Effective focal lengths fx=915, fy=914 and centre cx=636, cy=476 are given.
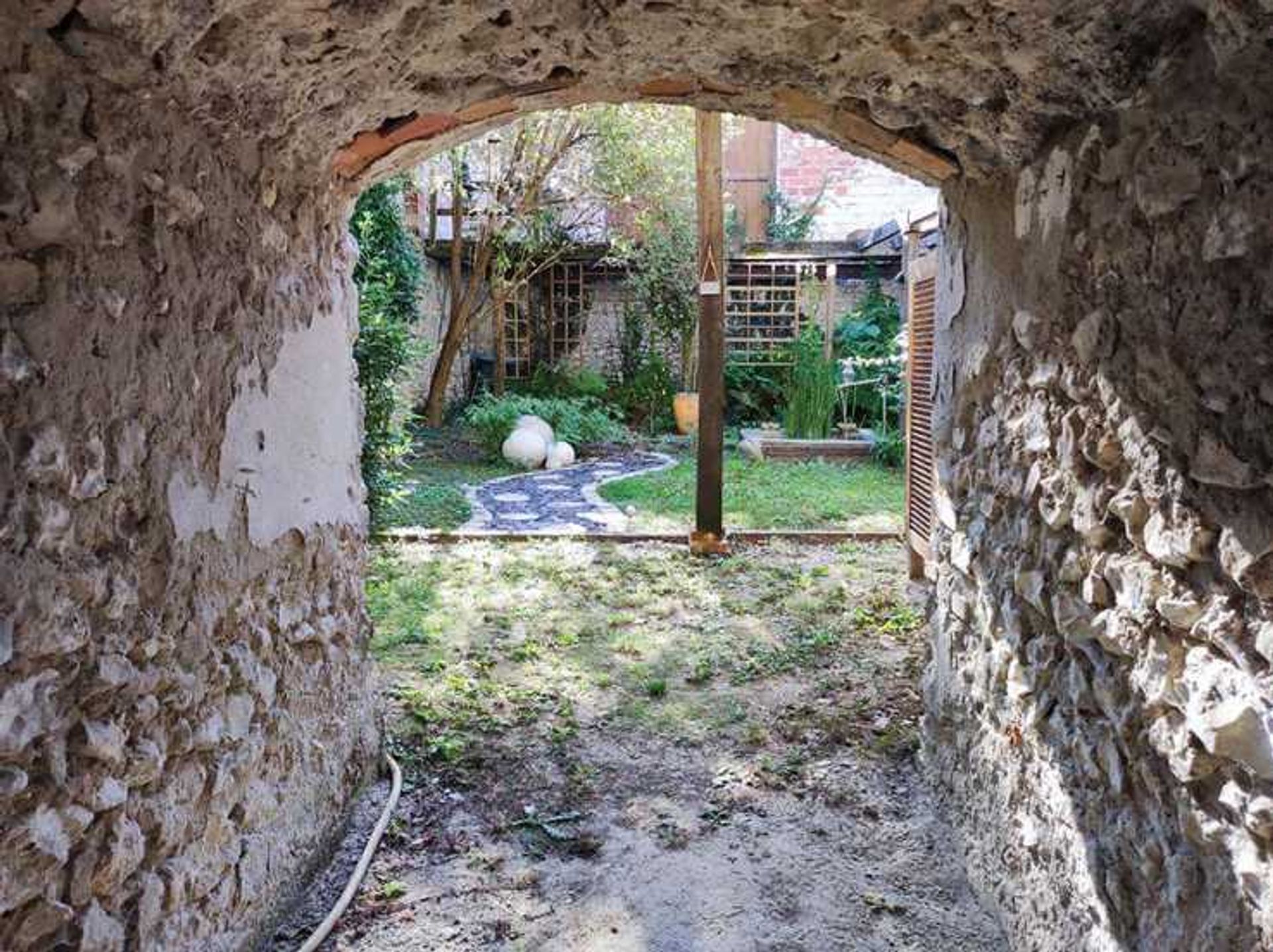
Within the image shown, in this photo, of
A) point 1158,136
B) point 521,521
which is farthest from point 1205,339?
point 521,521

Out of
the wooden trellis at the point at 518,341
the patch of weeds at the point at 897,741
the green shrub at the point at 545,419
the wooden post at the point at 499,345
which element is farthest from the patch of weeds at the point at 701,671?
the wooden trellis at the point at 518,341

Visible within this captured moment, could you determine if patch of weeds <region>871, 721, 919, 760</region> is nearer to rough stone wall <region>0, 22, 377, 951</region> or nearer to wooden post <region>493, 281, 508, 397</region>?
rough stone wall <region>0, 22, 377, 951</region>

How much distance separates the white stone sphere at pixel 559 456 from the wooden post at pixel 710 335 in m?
3.09

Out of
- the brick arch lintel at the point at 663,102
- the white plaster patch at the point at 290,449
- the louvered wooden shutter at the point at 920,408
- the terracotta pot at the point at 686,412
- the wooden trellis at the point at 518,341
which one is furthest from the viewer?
the wooden trellis at the point at 518,341

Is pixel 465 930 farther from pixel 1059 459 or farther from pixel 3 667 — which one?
pixel 1059 459

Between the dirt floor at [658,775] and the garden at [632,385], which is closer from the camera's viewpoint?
the dirt floor at [658,775]

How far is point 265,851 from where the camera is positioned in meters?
1.77

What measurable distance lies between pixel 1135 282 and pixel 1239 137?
28cm

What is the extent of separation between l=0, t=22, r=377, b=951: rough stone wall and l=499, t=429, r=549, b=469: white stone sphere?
19.6ft

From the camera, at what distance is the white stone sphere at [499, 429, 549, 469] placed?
8.05 m

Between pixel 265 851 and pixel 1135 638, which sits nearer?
pixel 1135 638

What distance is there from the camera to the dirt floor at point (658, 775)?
6.33ft

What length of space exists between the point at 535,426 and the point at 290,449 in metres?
6.52

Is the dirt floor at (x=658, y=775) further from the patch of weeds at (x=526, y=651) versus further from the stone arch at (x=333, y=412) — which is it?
the stone arch at (x=333, y=412)
